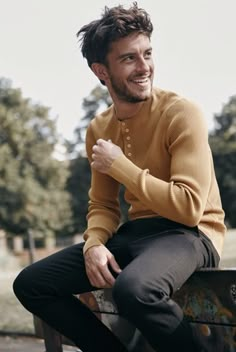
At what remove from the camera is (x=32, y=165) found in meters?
31.0

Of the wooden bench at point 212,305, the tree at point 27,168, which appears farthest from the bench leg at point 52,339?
the tree at point 27,168

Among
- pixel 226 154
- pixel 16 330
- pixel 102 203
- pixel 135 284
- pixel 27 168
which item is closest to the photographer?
pixel 135 284

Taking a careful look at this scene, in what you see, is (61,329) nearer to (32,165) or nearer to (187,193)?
(187,193)

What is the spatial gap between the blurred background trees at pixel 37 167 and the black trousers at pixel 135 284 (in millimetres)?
26822

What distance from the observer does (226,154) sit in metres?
30.2

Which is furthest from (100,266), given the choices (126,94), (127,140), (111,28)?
(111,28)

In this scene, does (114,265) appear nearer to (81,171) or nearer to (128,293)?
(128,293)

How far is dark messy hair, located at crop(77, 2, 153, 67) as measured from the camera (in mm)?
2350

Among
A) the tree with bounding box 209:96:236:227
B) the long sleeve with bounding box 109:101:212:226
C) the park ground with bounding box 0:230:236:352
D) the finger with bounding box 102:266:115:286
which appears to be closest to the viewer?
the long sleeve with bounding box 109:101:212:226

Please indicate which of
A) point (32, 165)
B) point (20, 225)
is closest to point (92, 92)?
point (32, 165)

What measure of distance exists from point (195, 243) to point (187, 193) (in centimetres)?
19

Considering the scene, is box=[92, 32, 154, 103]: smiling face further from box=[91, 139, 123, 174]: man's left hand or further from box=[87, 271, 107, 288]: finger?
box=[87, 271, 107, 288]: finger

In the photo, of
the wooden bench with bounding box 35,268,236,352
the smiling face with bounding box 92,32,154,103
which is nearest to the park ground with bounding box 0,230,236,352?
the wooden bench with bounding box 35,268,236,352

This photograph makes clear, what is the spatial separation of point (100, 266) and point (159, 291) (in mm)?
324
